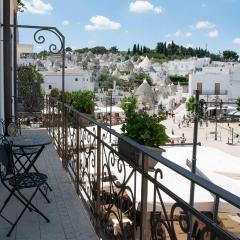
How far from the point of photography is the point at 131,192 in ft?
8.54

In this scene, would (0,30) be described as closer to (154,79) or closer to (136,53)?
(154,79)

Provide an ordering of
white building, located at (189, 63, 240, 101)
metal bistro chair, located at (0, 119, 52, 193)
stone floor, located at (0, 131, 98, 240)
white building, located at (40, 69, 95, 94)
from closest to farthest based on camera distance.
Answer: stone floor, located at (0, 131, 98, 240), metal bistro chair, located at (0, 119, 52, 193), white building, located at (40, 69, 95, 94), white building, located at (189, 63, 240, 101)

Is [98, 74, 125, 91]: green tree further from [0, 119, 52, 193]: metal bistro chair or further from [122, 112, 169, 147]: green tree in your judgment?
[0, 119, 52, 193]: metal bistro chair

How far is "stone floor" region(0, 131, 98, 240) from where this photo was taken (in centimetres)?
362

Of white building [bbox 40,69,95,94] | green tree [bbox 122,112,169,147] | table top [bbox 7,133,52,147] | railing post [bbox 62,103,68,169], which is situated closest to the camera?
table top [bbox 7,133,52,147]

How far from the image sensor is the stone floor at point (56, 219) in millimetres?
3625

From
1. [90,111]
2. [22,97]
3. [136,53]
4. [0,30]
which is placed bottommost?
[90,111]

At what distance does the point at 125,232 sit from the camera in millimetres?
2896

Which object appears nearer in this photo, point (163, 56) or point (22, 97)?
point (22, 97)

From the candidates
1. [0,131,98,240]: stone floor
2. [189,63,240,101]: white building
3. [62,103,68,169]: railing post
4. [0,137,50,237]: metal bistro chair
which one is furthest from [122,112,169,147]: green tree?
[189,63,240,101]: white building

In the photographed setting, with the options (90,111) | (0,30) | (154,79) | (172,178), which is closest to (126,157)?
(0,30)

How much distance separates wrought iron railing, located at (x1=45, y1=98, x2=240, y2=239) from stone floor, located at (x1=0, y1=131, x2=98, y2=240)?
12 centimetres

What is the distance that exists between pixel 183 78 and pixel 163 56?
45.3 m

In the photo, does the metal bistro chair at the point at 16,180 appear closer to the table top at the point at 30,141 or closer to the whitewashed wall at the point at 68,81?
the table top at the point at 30,141
